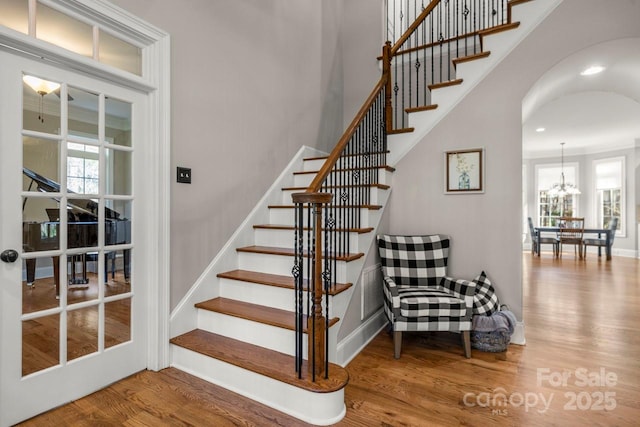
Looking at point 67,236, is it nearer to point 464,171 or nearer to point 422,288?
point 422,288

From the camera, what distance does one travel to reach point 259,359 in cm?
201

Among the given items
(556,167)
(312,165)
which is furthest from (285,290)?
(556,167)

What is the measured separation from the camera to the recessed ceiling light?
2904 mm

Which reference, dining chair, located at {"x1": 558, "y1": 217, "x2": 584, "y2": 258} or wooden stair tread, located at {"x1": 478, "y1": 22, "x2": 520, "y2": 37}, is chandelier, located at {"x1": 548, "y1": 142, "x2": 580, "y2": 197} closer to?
dining chair, located at {"x1": 558, "y1": 217, "x2": 584, "y2": 258}

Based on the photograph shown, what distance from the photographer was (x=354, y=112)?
4.54 meters

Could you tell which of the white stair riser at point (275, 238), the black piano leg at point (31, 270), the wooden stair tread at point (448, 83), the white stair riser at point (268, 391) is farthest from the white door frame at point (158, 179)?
the wooden stair tread at point (448, 83)

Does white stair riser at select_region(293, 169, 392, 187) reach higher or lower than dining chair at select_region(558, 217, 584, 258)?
higher

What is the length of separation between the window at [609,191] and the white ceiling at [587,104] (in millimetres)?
454

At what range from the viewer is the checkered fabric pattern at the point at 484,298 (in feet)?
8.29

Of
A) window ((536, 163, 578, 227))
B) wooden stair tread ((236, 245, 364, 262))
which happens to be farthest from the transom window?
window ((536, 163, 578, 227))

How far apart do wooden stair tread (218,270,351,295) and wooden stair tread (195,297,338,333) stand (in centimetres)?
18

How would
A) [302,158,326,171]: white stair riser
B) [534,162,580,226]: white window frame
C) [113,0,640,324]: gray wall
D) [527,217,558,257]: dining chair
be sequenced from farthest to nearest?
[534,162,580,226]: white window frame < [527,217,558,257]: dining chair < [302,158,326,171]: white stair riser < [113,0,640,324]: gray wall

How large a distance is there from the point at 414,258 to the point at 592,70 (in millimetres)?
2399

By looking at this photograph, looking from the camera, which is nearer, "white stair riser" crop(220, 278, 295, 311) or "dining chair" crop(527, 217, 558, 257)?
"white stair riser" crop(220, 278, 295, 311)
